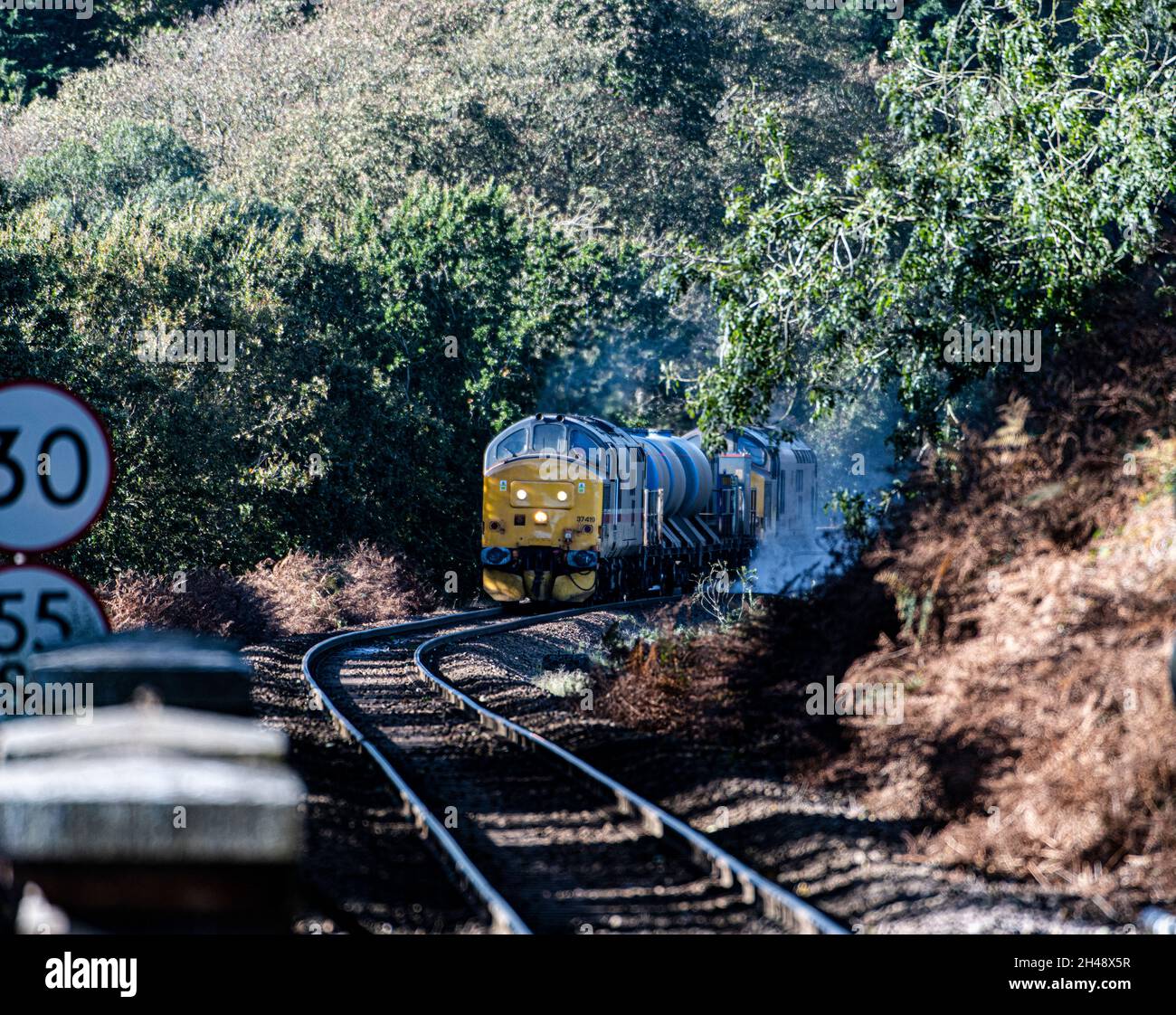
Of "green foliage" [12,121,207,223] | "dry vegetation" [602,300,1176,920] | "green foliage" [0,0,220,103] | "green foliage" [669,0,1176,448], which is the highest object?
"green foliage" [0,0,220,103]

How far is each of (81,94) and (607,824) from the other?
52.0 meters

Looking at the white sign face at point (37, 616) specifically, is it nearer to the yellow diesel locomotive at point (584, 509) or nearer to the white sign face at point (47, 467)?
the white sign face at point (47, 467)

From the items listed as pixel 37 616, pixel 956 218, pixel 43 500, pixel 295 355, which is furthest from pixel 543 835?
pixel 295 355

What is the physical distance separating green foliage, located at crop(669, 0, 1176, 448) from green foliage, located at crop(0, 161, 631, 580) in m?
11.6

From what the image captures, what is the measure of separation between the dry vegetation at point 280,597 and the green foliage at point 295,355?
49.7 inches

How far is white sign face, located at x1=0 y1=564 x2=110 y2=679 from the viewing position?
643 centimetres

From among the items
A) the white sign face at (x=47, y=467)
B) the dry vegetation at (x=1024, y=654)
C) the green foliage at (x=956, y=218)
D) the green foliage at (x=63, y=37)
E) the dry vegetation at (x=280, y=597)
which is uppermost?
the green foliage at (x=63, y=37)

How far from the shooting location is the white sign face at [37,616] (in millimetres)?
6426

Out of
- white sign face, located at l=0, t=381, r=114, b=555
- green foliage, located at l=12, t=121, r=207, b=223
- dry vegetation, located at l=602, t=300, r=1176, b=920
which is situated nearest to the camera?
white sign face, located at l=0, t=381, r=114, b=555

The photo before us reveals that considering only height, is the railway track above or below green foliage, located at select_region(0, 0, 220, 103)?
below

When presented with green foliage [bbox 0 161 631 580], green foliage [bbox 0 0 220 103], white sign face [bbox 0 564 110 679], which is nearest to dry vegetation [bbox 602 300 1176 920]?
white sign face [bbox 0 564 110 679]

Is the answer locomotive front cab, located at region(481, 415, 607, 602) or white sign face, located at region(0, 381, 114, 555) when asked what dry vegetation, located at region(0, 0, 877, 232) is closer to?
locomotive front cab, located at region(481, 415, 607, 602)

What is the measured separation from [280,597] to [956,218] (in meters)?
15.7

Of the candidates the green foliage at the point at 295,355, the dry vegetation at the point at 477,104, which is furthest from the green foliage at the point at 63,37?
the green foliage at the point at 295,355
